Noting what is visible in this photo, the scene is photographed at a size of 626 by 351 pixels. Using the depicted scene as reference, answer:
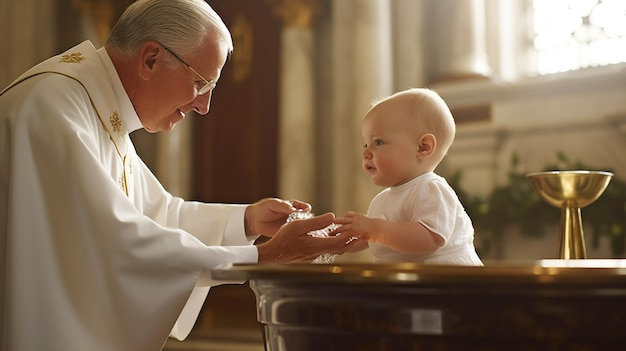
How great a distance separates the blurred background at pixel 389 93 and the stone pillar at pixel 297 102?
0.01 metres

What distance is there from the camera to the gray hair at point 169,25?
9.23 ft

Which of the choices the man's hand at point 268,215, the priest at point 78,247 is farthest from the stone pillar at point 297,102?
the priest at point 78,247

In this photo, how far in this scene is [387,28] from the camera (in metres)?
6.54

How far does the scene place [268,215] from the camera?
298 centimetres

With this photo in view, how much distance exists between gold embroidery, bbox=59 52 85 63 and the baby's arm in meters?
1.25

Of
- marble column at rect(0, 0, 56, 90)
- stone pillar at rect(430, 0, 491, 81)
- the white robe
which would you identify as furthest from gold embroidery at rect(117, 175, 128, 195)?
marble column at rect(0, 0, 56, 90)

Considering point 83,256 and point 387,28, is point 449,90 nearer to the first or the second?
point 387,28

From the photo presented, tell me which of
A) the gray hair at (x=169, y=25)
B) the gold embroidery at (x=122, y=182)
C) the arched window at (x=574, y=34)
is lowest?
the gold embroidery at (x=122, y=182)

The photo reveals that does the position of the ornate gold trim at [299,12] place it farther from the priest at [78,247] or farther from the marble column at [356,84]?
the priest at [78,247]

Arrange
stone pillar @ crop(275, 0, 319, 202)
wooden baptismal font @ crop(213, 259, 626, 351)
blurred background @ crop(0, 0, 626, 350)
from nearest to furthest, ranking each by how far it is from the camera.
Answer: wooden baptismal font @ crop(213, 259, 626, 351) < blurred background @ crop(0, 0, 626, 350) < stone pillar @ crop(275, 0, 319, 202)

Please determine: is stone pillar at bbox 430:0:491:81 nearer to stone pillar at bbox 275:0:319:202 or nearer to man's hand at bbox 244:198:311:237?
stone pillar at bbox 275:0:319:202

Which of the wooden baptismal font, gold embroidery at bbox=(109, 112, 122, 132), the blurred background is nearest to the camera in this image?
the wooden baptismal font

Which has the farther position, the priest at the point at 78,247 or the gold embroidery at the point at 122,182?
the gold embroidery at the point at 122,182

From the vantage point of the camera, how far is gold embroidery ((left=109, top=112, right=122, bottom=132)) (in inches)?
110
